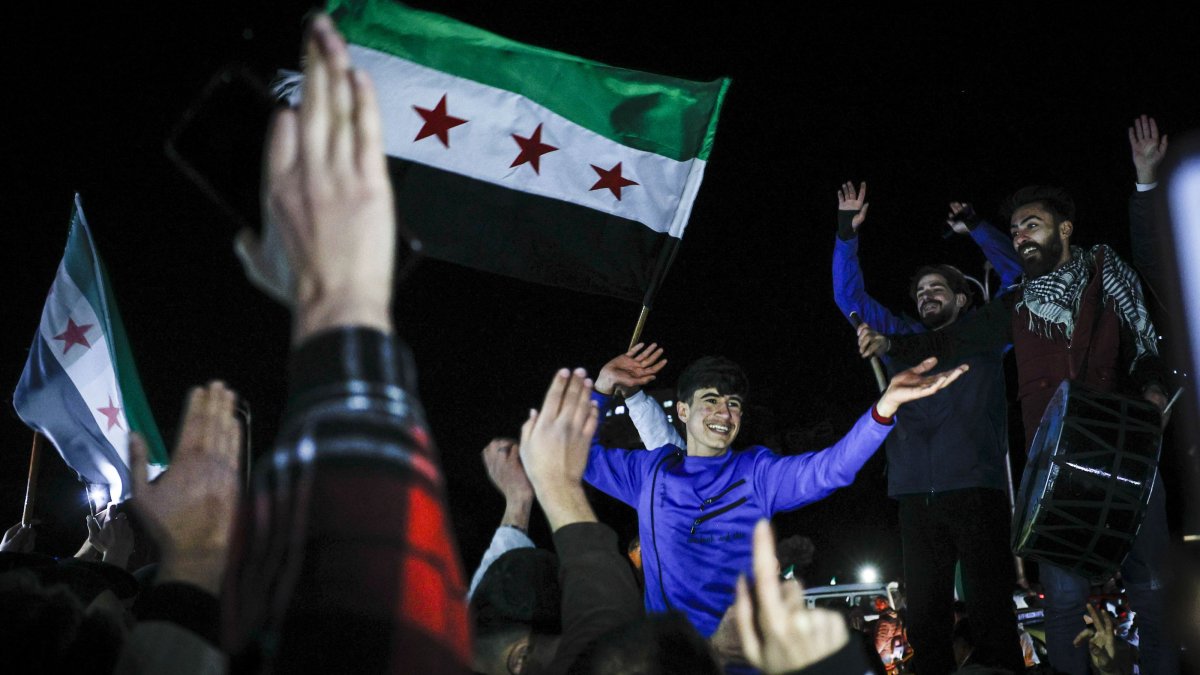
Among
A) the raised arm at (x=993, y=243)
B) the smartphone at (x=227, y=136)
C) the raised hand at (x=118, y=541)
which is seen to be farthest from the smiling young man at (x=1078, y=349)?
the raised hand at (x=118, y=541)

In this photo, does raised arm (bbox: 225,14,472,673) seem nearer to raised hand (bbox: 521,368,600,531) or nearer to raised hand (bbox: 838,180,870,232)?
raised hand (bbox: 521,368,600,531)

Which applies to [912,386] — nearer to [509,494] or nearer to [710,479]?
[710,479]

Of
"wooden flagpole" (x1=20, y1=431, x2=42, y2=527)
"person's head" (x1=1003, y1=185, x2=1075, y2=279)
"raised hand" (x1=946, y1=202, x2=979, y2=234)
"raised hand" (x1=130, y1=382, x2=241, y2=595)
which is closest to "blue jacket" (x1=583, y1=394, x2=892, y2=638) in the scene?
"person's head" (x1=1003, y1=185, x2=1075, y2=279)

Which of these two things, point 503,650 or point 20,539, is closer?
point 503,650

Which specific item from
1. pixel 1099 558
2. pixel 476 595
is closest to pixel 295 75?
pixel 476 595

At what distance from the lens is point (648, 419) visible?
5.33 m

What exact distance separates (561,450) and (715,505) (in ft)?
9.05

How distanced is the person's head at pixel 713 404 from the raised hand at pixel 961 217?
7.34 feet

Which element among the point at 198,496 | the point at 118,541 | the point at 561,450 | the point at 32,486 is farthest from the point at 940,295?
the point at 32,486

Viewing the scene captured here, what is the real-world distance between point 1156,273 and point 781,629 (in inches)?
159

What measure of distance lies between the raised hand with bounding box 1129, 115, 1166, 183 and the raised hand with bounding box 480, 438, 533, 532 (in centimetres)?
382

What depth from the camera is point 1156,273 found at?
4.50m

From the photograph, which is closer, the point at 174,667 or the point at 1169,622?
the point at 174,667

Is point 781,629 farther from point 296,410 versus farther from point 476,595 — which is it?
point 476,595
